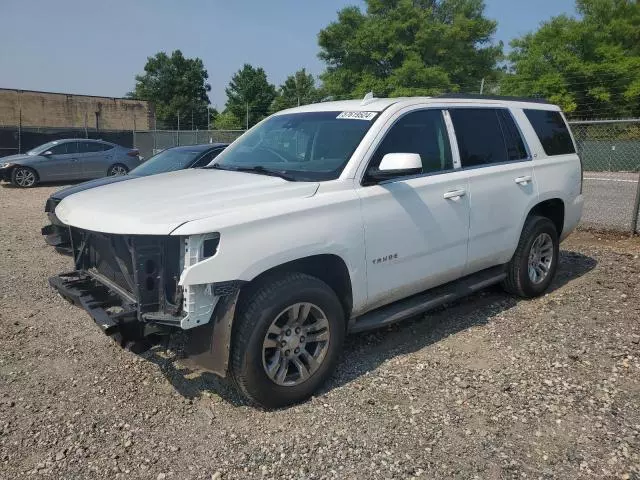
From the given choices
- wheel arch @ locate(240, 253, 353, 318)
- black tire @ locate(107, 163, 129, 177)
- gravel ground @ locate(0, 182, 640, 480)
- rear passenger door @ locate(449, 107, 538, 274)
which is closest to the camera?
gravel ground @ locate(0, 182, 640, 480)

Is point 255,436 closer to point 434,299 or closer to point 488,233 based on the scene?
point 434,299

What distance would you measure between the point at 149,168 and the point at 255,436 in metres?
6.31

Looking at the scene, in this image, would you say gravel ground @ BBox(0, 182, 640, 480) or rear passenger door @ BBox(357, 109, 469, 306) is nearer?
gravel ground @ BBox(0, 182, 640, 480)

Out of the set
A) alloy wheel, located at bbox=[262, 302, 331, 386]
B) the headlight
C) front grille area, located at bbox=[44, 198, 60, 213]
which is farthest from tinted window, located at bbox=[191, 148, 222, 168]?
the headlight

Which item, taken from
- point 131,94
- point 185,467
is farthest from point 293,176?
point 131,94

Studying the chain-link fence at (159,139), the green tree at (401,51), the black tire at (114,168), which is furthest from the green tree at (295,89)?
the black tire at (114,168)

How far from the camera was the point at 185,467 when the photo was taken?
112 inches

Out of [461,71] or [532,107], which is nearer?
[532,107]

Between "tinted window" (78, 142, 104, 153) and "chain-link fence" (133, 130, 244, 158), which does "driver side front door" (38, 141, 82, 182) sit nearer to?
"tinted window" (78, 142, 104, 153)

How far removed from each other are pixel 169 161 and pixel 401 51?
38.5 metres

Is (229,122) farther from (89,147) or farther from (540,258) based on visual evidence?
(540,258)

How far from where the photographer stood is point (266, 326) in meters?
3.14

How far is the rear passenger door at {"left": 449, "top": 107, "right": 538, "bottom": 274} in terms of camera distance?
448cm

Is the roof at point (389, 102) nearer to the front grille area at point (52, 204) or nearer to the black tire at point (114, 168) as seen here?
the front grille area at point (52, 204)
